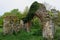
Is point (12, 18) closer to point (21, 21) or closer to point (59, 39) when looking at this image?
point (21, 21)

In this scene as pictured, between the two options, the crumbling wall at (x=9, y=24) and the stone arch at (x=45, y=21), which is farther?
the crumbling wall at (x=9, y=24)

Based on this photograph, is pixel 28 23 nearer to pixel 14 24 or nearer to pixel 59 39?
pixel 14 24

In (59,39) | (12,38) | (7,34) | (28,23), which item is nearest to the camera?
(59,39)

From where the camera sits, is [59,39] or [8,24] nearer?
[59,39]

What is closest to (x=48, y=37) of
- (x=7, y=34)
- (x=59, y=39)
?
(x=59, y=39)

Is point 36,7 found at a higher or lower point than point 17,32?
higher

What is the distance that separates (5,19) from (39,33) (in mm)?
4296

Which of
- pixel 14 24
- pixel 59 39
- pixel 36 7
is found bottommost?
pixel 59 39

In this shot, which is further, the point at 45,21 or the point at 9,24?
the point at 9,24

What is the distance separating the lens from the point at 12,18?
2417 cm

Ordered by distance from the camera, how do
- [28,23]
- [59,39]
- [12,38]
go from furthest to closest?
[28,23] < [12,38] < [59,39]

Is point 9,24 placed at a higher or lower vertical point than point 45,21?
lower

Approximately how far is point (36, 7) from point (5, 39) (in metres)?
4.92

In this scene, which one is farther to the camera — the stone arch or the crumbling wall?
the crumbling wall
